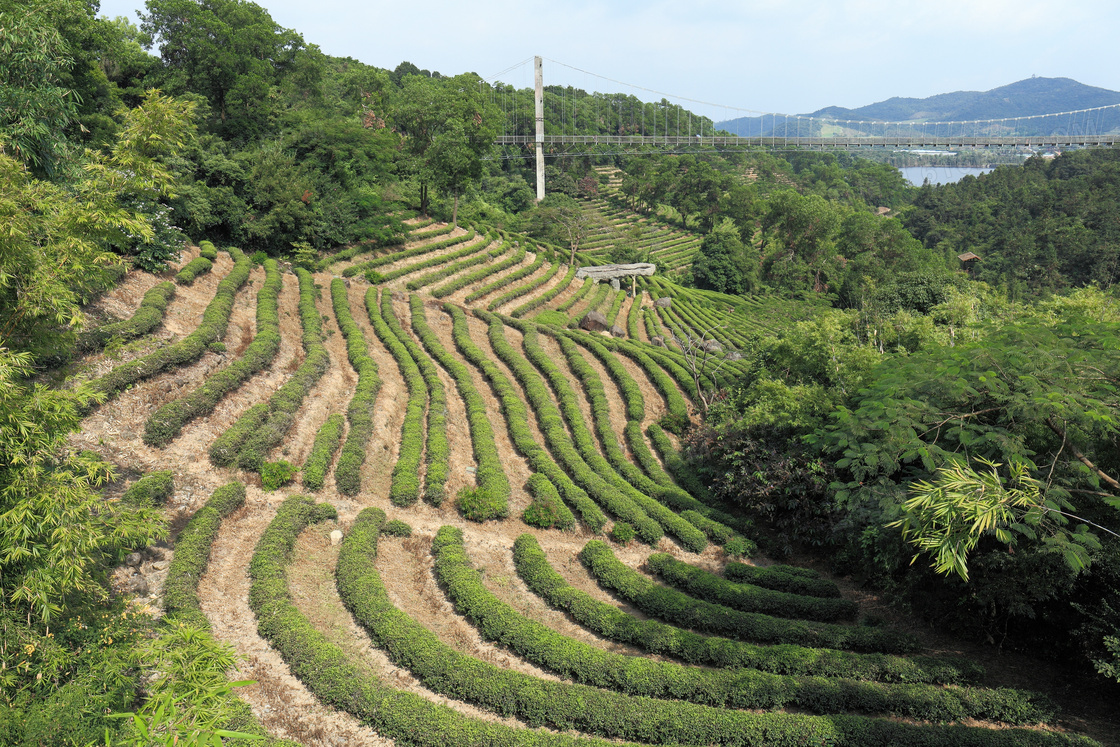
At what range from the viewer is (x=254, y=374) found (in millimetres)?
21266

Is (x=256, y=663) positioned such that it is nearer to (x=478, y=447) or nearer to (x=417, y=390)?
(x=478, y=447)

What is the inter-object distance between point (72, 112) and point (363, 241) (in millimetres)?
28378

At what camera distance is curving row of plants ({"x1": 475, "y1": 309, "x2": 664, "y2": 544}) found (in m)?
19.3

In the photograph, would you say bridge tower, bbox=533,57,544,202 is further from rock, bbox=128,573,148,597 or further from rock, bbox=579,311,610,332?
A: rock, bbox=128,573,148,597

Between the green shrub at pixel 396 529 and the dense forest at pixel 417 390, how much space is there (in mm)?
1768

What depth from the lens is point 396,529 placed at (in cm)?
1680

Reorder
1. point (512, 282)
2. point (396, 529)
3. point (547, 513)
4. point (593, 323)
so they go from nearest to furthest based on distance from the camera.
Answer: point (396, 529) → point (547, 513) → point (593, 323) → point (512, 282)

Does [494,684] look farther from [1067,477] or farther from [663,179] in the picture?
[663,179]

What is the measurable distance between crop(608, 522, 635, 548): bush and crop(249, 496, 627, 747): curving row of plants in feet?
25.3

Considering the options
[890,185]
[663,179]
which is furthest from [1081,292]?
[890,185]

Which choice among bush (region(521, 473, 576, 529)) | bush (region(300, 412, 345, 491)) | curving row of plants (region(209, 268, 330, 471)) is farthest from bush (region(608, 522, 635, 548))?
curving row of plants (region(209, 268, 330, 471))

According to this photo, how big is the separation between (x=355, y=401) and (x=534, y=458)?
23.3ft

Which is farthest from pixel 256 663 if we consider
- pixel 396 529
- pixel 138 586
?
pixel 396 529

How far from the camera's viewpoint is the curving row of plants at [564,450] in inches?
758
